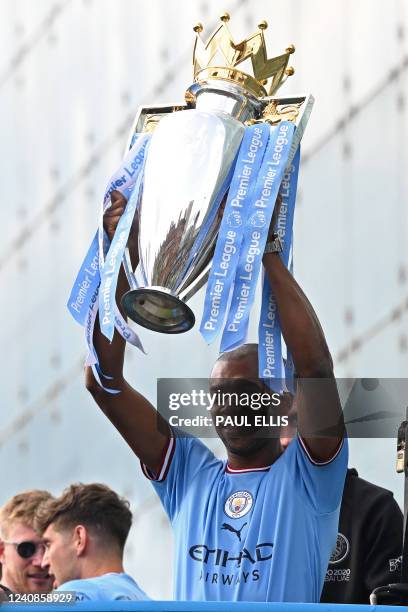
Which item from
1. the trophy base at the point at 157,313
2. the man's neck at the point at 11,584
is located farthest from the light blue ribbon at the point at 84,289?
the man's neck at the point at 11,584

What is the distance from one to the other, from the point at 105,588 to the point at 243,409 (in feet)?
1.48

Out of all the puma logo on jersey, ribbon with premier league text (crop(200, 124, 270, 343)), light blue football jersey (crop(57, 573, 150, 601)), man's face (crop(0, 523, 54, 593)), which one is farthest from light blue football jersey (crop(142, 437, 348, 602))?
man's face (crop(0, 523, 54, 593))

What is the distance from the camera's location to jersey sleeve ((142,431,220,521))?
3.38m

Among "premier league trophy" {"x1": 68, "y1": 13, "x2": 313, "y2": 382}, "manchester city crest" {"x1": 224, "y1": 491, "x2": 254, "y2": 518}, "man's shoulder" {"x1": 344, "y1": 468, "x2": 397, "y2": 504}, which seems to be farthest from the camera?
"man's shoulder" {"x1": 344, "y1": 468, "x2": 397, "y2": 504}

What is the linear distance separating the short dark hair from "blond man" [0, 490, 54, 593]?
0.55 feet

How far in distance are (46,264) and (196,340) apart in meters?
1.04

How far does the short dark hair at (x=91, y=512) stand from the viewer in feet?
11.2

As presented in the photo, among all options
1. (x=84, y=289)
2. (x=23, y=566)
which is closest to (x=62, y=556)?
(x=23, y=566)

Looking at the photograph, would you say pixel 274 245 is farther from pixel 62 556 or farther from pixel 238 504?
pixel 62 556

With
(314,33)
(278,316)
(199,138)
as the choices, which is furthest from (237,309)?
(314,33)

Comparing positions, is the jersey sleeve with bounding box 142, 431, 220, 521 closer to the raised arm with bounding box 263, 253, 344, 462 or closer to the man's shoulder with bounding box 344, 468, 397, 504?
the raised arm with bounding box 263, 253, 344, 462

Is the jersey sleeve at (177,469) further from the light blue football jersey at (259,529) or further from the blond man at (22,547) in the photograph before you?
the blond man at (22,547)

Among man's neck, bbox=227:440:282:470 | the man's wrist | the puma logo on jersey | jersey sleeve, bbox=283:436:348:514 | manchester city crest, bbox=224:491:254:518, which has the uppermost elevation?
the man's wrist

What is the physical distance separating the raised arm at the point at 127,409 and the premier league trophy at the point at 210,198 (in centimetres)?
9
